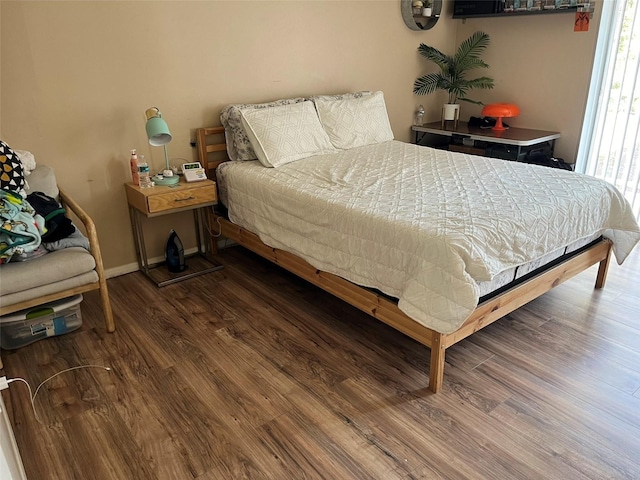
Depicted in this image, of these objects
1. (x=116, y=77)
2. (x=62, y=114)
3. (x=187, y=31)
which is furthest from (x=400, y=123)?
(x=62, y=114)

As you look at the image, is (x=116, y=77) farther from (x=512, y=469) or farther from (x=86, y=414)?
(x=512, y=469)

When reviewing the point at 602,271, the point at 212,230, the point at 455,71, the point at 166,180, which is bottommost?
the point at 602,271

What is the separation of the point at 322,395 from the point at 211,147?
6.67ft

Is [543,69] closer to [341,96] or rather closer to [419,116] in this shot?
[419,116]

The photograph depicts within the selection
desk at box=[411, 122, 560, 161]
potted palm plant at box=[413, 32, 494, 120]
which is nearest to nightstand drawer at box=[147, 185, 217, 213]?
desk at box=[411, 122, 560, 161]

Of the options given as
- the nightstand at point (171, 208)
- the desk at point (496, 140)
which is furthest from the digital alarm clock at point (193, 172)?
the desk at point (496, 140)

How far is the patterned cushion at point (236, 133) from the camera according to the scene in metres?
3.28

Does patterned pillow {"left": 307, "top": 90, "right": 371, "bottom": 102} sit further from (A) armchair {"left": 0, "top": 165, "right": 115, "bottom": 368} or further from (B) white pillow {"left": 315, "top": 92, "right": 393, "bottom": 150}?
(A) armchair {"left": 0, "top": 165, "right": 115, "bottom": 368}

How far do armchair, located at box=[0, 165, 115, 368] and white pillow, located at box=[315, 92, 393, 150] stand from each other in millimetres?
1874

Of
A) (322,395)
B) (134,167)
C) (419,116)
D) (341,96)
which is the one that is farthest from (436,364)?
(419,116)

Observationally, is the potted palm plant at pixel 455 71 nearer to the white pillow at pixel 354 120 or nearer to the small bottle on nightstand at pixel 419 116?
the small bottle on nightstand at pixel 419 116

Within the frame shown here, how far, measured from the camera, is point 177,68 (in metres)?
3.17

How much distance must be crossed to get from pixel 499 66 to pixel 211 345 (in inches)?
143

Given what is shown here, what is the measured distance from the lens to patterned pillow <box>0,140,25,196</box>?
7.89 ft
